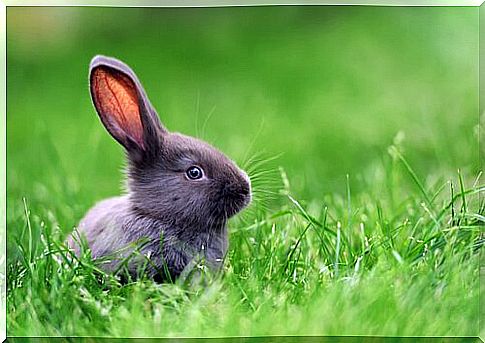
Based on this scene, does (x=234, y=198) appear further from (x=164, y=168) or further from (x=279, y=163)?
(x=279, y=163)

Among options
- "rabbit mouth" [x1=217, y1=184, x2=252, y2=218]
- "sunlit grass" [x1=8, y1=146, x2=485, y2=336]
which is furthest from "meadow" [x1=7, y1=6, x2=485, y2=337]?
"rabbit mouth" [x1=217, y1=184, x2=252, y2=218]

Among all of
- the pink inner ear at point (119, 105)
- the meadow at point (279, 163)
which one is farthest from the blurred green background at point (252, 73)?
the pink inner ear at point (119, 105)

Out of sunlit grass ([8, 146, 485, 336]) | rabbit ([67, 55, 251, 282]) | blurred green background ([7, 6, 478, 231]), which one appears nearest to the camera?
sunlit grass ([8, 146, 485, 336])

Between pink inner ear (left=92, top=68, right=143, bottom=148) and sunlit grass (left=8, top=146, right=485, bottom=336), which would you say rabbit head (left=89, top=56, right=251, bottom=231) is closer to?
pink inner ear (left=92, top=68, right=143, bottom=148)

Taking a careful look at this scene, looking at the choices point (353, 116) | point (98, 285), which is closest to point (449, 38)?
point (353, 116)

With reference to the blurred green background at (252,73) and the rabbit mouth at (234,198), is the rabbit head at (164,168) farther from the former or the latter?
the blurred green background at (252,73)

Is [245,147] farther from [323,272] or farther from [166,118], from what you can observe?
[323,272]
